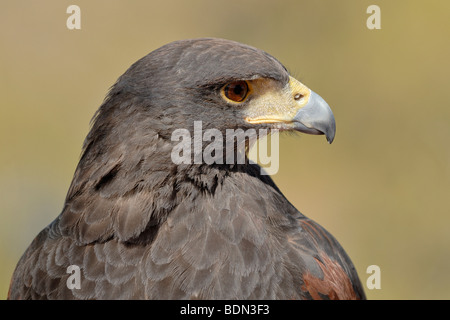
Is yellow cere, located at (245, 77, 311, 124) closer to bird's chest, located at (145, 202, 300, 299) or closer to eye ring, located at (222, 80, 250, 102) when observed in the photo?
eye ring, located at (222, 80, 250, 102)

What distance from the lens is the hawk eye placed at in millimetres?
3658

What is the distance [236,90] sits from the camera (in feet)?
12.1

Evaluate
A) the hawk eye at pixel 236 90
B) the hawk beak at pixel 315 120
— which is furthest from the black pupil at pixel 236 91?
the hawk beak at pixel 315 120

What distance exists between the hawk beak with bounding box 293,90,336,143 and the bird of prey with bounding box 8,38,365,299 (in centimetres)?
16

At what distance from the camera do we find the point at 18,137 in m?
9.46

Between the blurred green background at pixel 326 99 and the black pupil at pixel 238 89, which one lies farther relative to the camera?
the blurred green background at pixel 326 99

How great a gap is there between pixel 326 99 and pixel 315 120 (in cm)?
595

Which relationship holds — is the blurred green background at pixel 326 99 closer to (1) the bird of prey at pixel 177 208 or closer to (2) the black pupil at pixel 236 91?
(1) the bird of prey at pixel 177 208

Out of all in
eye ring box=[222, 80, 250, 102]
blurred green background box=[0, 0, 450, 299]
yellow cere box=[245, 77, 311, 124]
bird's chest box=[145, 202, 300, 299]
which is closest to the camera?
bird's chest box=[145, 202, 300, 299]

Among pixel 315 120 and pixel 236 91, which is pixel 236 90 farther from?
pixel 315 120

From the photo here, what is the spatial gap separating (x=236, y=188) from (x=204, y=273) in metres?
0.55

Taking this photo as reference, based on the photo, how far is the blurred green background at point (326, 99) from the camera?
29.6ft

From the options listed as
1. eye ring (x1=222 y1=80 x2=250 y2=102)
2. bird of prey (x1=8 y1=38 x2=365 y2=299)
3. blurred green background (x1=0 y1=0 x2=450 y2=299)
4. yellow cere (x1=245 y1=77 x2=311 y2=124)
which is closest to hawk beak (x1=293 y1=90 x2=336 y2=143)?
yellow cere (x1=245 y1=77 x2=311 y2=124)
